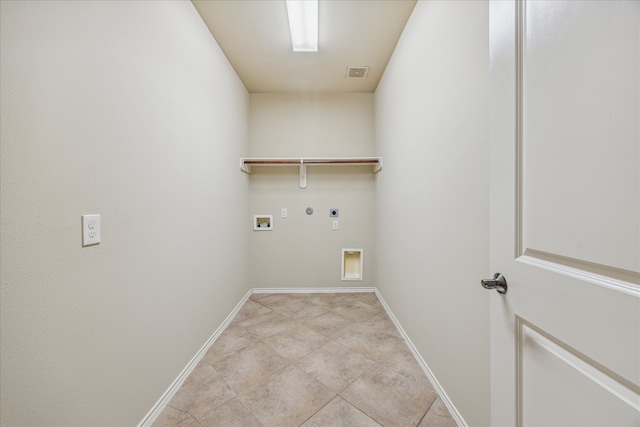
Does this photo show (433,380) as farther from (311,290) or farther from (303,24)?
(303,24)

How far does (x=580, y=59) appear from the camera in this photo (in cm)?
52

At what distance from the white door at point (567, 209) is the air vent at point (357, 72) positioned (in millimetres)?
2042

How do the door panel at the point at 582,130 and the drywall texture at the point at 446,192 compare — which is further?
the drywall texture at the point at 446,192

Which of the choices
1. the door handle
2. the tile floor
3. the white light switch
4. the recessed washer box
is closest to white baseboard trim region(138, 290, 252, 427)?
the tile floor

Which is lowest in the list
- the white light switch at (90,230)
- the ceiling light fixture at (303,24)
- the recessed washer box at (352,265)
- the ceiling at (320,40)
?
the recessed washer box at (352,265)

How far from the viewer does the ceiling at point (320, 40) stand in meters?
1.82

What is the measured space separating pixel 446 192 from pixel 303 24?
1.74 meters

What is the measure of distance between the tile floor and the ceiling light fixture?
2606 millimetres

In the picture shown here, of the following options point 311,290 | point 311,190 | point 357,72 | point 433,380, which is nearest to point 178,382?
point 433,380

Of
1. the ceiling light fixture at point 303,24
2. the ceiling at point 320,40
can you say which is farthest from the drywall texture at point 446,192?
the ceiling light fixture at point 303,24

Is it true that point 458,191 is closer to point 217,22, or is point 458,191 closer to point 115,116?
point 115,116

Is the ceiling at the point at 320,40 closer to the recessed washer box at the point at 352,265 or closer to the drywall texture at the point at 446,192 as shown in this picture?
the drywall texture at the point at 446,192

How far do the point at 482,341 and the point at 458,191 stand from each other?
70 cm

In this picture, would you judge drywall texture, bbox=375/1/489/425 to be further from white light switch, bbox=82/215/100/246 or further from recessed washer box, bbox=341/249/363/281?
white light switch, bbox=82/215/100/246
